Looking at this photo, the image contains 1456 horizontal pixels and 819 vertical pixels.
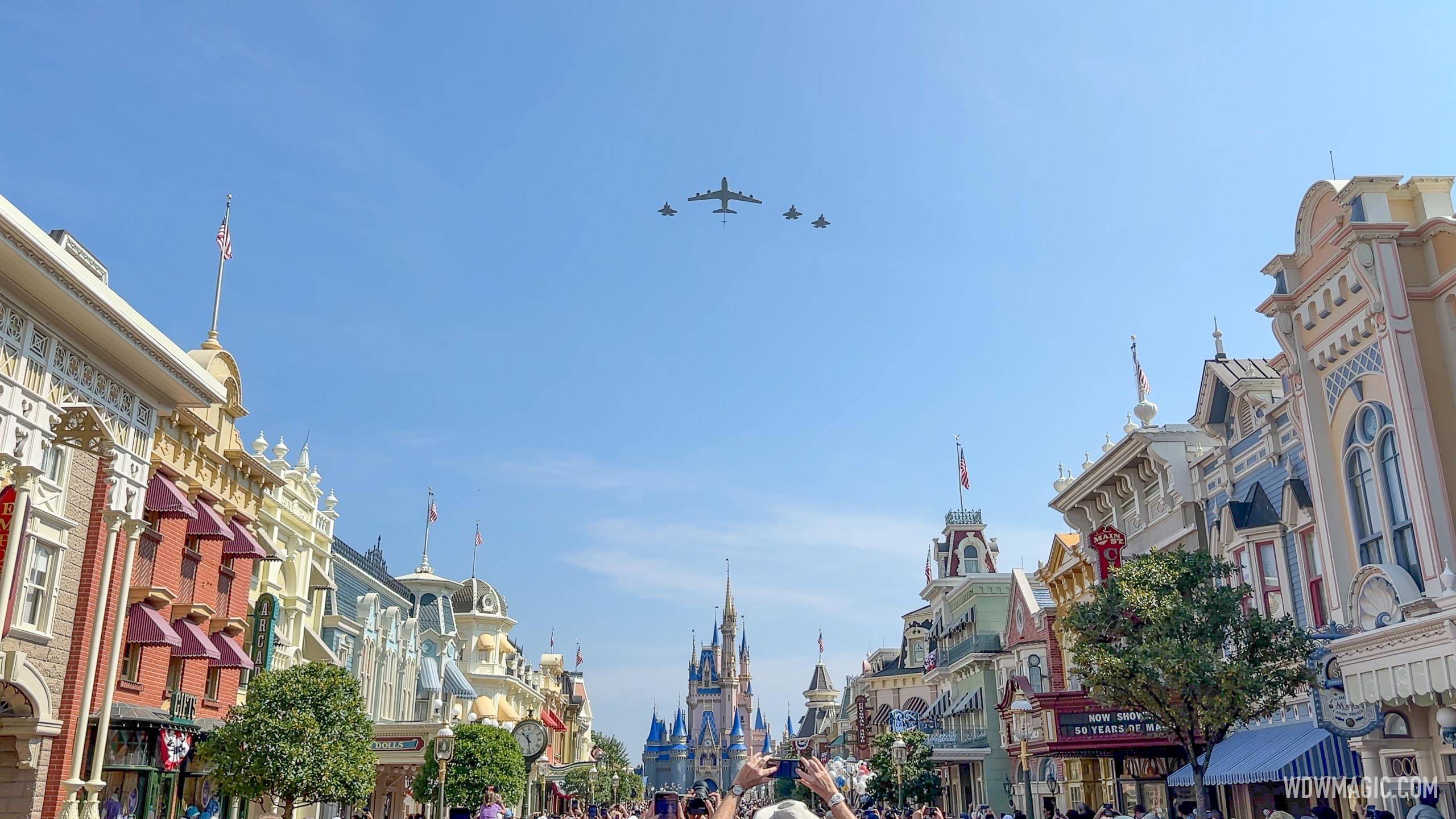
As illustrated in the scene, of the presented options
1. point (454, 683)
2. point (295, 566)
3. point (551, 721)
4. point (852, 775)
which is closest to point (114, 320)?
point (295, 566)

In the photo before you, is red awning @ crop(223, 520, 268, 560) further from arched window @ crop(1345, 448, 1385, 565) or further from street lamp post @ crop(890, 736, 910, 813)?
street lamp post @ crop(890, 736, 910, 813)

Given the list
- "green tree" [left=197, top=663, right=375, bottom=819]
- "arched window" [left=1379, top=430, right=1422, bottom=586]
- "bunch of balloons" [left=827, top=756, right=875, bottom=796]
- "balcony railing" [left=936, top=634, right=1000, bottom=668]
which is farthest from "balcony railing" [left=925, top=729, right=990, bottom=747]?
"arched window" [left=1379, top=430, right=1422, bottom=586]

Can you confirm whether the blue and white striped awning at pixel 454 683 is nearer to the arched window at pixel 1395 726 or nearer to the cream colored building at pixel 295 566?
the cream colored building at pixel 295 566

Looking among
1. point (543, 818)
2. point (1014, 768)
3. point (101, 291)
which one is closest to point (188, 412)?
point (101, 291)

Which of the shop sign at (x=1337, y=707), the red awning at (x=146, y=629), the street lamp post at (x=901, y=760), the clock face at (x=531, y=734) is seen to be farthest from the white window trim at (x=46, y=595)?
the street lamp post at (x=901, y=760)

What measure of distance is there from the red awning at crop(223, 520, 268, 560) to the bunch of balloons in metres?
25.3

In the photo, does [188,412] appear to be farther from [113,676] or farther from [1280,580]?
[1280,580]

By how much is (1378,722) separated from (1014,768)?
112ft

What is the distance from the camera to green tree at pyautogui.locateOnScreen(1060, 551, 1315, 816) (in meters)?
20.8

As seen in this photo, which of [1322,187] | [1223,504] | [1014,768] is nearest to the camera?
[1322,187]

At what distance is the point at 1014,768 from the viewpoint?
51.6m

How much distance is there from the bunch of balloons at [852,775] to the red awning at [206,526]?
2705 cm

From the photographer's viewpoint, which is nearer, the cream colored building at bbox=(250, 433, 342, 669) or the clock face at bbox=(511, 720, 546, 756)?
the cream colored building at bbox=(250, 433, 342, 669)

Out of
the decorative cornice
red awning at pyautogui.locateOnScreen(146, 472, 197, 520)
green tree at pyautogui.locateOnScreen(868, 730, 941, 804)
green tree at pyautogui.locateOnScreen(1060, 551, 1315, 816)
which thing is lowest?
green tree at pyautogui.locateOnScreen(868, 730, 941, 804)
